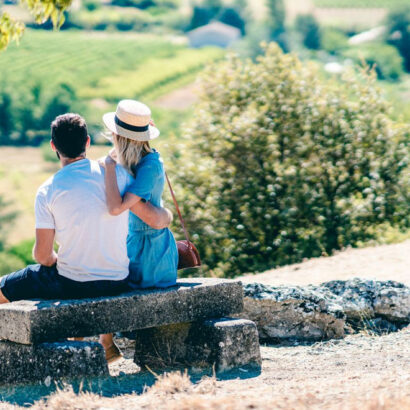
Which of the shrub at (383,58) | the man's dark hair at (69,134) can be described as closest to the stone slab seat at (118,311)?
the man's dark hair at (69,134)

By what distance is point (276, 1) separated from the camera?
128875mm

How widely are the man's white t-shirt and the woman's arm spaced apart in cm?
4

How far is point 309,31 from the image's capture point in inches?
4904

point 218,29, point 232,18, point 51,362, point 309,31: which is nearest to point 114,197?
point 51,362

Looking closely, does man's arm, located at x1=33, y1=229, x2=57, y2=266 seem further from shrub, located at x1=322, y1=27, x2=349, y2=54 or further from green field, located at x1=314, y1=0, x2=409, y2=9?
green field, located at x1=314, y1=0, x2=409, y2=9

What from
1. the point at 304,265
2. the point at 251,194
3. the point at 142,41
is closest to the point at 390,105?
the point at 251,194

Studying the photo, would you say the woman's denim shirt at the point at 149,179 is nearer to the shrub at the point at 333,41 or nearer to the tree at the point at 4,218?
the tree at the point at 4,218

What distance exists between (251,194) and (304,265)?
4.13m

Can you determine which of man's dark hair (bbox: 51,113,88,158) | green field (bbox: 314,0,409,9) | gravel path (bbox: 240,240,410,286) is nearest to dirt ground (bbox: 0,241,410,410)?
man's dark hair (bbox: 51,113,88,158)

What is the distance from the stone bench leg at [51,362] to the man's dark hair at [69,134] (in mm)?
1200

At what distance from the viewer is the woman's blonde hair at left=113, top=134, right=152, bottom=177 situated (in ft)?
16.3

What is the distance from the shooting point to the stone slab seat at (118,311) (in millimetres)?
4527

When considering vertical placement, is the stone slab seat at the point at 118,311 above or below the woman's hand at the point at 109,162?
below

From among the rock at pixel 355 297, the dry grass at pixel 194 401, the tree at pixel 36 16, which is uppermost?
the tree at pixel 36 16
